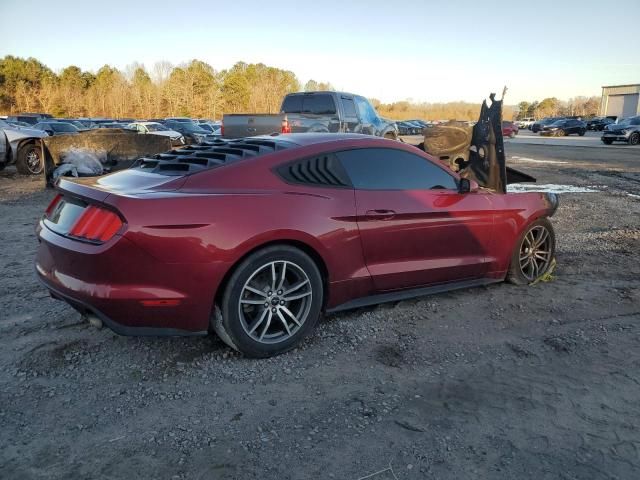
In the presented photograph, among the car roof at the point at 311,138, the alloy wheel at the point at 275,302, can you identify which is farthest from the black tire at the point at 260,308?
the car roof at the point at 311,138

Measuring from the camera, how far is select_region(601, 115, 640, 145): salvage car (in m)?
30.8

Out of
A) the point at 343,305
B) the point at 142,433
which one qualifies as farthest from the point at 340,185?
the point at 142,433

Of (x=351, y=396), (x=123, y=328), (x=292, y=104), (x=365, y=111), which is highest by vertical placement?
(x=292, y=104)

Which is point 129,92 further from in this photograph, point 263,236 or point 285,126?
point 263,236

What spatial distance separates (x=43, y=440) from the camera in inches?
104

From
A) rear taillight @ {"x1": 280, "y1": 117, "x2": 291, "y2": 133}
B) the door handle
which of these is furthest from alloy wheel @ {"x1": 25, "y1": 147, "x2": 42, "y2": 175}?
the door handle

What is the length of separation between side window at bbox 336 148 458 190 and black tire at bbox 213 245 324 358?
82cm

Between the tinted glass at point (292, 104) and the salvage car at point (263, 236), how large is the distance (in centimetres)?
909

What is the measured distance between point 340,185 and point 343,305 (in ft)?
3.00

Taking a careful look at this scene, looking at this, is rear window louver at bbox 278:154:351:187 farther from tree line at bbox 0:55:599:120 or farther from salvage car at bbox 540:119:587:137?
tree line at bbox 0:55:599:120

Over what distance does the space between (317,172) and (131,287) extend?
1556mm

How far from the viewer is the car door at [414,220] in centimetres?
401

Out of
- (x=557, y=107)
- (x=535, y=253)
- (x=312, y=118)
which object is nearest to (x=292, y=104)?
(x=312, y=118)

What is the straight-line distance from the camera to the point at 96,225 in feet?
10.5
